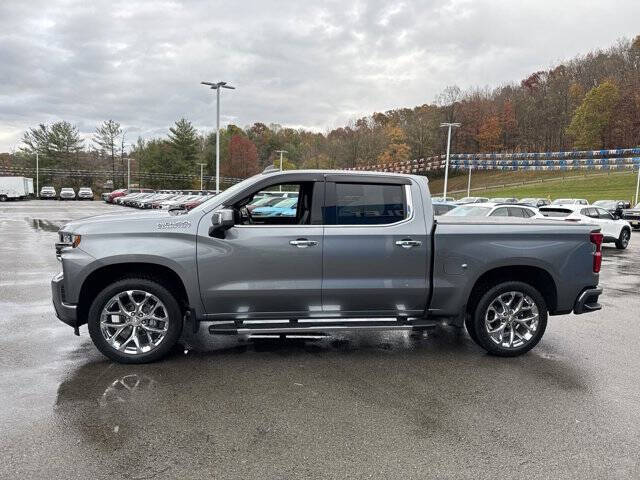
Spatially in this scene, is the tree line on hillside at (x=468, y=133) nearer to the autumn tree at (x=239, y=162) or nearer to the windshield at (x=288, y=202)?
the autumn tree at (x=239, y=162)

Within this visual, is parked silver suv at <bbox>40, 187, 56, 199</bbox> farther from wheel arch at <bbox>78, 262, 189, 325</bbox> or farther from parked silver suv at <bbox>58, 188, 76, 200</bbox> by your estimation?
wheel arch at <bbox>78, 262, 189, 325</bbox>

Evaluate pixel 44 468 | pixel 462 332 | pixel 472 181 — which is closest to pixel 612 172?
pixel 472 181

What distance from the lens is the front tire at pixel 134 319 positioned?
4.77 m

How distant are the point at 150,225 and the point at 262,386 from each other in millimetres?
1878

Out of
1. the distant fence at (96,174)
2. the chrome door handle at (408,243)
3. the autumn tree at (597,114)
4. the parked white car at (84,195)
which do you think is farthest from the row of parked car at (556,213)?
the autumn tree at (597,114)

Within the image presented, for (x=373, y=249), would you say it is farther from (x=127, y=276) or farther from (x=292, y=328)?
(x=127, y=276)

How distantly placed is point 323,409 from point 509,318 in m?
2.47

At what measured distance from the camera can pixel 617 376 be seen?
476cm

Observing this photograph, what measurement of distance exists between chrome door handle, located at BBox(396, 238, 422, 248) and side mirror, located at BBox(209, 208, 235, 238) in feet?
5.44

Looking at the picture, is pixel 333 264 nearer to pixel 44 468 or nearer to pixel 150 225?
pixel 150 225

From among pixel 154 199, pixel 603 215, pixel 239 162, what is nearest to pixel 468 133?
pixel 239 162

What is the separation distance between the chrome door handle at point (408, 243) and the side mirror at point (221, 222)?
166 centimetres

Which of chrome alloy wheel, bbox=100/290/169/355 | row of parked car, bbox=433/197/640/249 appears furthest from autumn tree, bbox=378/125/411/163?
chrome alloy wheel, bbox=100/290/169/355

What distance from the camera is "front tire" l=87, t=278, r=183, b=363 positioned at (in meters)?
4.77
